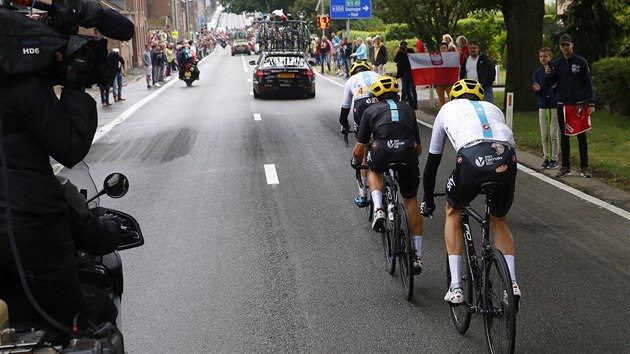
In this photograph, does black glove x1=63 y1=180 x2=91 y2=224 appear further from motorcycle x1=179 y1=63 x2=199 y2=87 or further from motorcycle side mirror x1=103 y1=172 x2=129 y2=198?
motorcycle x1=179 y1=63 x2=199 y2=87

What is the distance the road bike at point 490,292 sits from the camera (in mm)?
5090

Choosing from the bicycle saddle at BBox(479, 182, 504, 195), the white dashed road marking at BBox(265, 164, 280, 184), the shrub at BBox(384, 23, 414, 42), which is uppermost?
the shrub at BBox(384, 23, 414, 42)

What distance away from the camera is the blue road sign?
1866 inches

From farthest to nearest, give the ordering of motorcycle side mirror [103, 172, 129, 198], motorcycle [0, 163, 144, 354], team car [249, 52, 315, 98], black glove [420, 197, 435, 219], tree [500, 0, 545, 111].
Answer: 1. team car [249, 52, 315, 98]
2. tree [500, 0, 545, 111]
3. black glove [420, 197, 435, 219]
4. motorcycle side mirror [103, 172, 129, 198]
5. motorcycle [0, 163, 144, 354]

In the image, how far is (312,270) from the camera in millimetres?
7734

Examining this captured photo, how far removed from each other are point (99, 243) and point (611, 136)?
13.9 metres

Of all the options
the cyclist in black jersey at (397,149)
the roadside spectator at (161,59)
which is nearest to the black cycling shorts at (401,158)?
the cyclist in black jersey at (397,149)

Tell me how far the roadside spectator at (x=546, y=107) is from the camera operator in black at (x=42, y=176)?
9993mm

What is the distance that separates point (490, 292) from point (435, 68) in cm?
1796

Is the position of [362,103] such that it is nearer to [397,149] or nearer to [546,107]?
[397,149]

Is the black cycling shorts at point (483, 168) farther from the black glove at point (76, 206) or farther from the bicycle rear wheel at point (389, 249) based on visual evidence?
the black glove at point (76, 206)

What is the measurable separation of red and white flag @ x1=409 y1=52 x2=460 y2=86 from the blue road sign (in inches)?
970

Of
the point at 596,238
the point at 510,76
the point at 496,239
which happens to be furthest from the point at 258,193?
the point at 510,76

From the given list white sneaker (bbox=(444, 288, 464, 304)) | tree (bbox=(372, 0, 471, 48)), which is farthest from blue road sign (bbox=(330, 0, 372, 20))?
white sneaker (bbox=(444, 288, 464, 304))
